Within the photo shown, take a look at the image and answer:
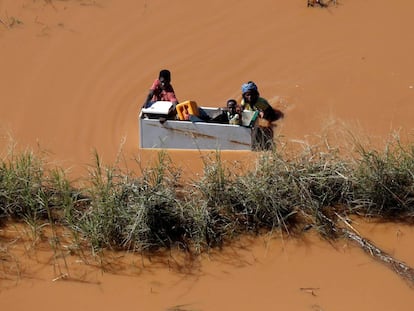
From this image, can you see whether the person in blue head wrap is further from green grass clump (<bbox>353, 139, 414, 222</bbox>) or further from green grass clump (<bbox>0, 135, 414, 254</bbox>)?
green grass clump (<bbox>353, 139, 414, 222</bbox>)

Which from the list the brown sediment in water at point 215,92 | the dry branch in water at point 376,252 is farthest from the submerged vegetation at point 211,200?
the brown sediment in water at point 215,92

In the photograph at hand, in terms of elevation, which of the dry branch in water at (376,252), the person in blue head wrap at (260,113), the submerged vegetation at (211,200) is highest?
the person in blue head wrap at (260,113)

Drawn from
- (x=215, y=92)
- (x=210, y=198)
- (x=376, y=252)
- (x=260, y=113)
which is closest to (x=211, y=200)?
(x=210, y=198)

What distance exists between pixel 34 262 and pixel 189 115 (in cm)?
200

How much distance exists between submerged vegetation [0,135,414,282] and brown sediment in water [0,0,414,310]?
19 centimetres

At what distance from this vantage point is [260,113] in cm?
705

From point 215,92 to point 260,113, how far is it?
75cm

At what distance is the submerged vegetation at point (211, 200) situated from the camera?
550 cm

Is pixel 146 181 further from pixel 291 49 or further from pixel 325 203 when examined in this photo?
pixel 291 49

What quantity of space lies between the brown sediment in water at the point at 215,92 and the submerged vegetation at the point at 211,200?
19 cm

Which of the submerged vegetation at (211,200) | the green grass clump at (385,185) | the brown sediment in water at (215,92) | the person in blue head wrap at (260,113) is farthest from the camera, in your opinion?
the person in blue head wrap at (260,113)

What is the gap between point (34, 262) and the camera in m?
5.50

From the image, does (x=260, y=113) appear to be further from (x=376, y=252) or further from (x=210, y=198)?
(x=376, y=252)

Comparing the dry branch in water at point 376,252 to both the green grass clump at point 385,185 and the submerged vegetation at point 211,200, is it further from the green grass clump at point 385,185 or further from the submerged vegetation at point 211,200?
the green grass clump at point 385,185
